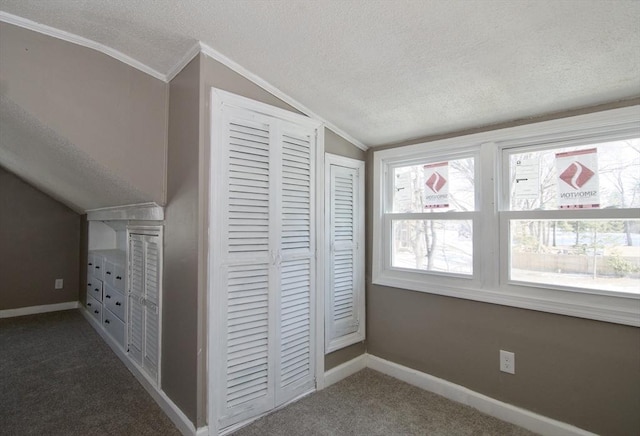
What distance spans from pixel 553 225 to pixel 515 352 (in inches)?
31.9

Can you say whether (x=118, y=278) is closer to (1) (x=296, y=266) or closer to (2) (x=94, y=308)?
(2) (x=94, y=308)

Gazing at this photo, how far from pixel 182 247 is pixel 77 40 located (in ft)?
4.29

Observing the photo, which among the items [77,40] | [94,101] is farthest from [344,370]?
[77,40]

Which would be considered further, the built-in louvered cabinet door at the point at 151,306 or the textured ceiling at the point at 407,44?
the built-in louvered cabinet door at the point at 151,306

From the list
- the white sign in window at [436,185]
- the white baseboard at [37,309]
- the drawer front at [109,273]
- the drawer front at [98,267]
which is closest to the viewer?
the white sign in window at [436,185]

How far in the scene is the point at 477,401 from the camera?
2096 millimetres

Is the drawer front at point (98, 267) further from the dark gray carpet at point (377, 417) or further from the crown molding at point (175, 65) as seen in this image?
the dark gray carpet at point (377, 417)

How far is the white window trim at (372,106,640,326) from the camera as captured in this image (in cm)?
169

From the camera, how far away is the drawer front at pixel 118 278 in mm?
2792

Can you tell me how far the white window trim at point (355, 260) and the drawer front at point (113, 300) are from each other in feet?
5.86

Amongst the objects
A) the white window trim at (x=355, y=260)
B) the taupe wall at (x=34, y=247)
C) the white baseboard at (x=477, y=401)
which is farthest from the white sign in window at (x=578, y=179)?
the taupe wall at (x=34, y=247)

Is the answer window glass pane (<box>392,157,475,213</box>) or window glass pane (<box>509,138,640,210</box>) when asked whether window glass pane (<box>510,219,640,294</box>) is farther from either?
window glass pane (<box>392,157,475,213</box>)

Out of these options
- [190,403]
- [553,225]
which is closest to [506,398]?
[553,225]

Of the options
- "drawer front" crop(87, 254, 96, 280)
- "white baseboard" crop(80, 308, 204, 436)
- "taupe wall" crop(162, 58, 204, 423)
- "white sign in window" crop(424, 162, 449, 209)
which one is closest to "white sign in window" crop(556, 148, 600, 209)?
"white sign in window" crop(424, 162, 449, 209)
